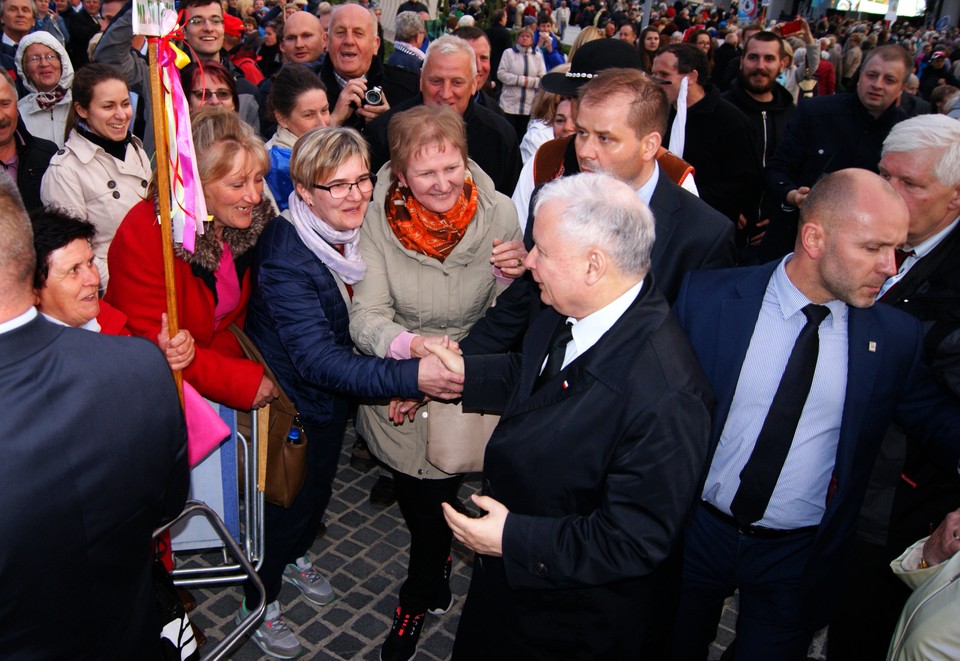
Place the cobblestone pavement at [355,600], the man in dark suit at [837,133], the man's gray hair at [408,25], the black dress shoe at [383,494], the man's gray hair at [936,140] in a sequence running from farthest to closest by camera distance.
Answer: the man's gray hair at [408,25]
the man in dark suit at [837,133]
the black dress shoe at [383,494]
the cobblestone pavement at [355,600]
the man's gray hair at [936,140]

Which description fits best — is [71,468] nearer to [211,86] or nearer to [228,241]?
[228,241]

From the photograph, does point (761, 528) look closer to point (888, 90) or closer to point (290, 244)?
point (290, 244)

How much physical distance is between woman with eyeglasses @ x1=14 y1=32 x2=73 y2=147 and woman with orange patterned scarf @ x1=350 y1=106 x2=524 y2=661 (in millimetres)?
Result: 3725

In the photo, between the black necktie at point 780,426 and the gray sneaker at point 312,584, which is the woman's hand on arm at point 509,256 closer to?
the black necktie at point 780,426

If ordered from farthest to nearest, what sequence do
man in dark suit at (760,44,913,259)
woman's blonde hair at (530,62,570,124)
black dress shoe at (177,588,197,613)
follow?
1. woman's blonde hair at (530,62,570,124)
2. man in dark suit at (760,44,913,259)
3. black dress shoe at (177,588,197,613)

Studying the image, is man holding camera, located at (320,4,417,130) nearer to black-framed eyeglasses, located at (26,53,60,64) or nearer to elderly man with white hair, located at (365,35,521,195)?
elderly man with white hair, located at (365,35,521,195)

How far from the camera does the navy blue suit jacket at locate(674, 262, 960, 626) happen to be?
271 centimetres

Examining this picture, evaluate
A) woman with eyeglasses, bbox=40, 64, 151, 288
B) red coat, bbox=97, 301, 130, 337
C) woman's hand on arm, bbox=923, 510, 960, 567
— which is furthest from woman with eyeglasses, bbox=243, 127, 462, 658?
woman's hand on arm, bbox=923, 510, 960, 567

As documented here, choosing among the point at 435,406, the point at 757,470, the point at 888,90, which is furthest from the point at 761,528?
the point at 888,90

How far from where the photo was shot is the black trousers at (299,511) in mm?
3615

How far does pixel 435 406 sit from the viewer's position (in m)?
3.28

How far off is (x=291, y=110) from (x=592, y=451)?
3362 mm

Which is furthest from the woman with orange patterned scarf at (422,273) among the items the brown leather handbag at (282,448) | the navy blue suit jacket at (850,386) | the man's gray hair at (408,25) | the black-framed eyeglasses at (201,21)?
the man's gray hair at (408,25)

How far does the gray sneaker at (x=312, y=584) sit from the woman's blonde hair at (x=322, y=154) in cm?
206
